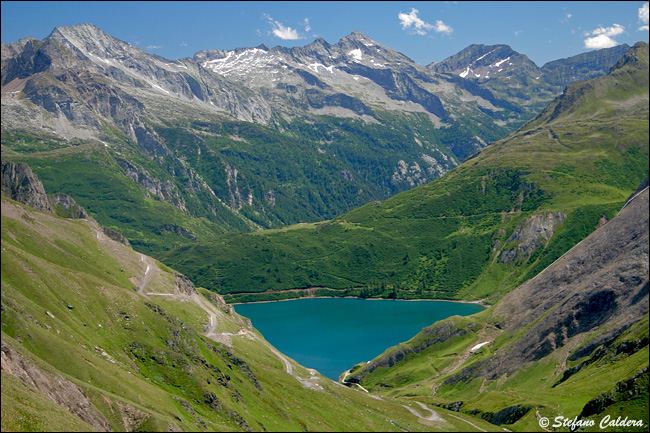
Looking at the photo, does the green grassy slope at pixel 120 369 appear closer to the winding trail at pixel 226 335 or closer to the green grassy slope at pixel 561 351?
the winding trail at pixel 226 335

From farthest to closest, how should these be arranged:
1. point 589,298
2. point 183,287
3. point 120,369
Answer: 1. point 183,287
2. point 589,298
3. point 120,369

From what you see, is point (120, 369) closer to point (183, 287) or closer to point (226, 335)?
point (226, 335)


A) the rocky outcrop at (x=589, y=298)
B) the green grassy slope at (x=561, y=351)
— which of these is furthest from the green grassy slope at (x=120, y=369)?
the rocky outcrop at (x=589, y=298)

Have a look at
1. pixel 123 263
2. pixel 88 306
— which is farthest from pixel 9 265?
pixel 123 263

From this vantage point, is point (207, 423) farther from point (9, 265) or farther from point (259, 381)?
point (9, 265)

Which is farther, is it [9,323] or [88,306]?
[88,306]

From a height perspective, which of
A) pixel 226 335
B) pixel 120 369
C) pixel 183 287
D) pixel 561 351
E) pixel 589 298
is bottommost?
pixel 120 369

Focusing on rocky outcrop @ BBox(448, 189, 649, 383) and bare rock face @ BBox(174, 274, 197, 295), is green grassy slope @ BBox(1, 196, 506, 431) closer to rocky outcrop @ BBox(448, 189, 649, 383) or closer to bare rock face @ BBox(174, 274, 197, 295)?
bare rock face @ BBox(174, 274, 197, 295)

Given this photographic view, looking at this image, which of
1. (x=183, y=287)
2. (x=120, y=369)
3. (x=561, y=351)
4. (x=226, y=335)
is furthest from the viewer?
(x=183, y=287)

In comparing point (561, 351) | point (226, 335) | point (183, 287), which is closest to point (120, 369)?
point (226, 335)
